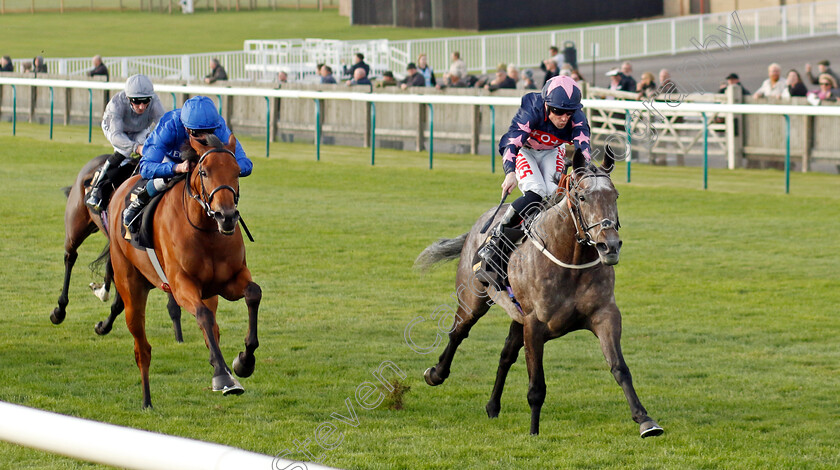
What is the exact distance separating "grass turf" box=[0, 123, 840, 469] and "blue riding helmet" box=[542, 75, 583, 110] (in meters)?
1.75

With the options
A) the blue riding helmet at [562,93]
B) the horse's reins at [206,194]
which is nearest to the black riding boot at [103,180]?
the horse's reins at [206,194]

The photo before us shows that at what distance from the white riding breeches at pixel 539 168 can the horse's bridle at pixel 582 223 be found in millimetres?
661

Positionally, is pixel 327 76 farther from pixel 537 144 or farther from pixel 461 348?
pixel 537 144

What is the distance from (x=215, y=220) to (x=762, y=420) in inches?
127

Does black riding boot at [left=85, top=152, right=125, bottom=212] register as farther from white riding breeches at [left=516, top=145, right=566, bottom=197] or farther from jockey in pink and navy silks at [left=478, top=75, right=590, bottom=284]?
white riding breeches at [left=516, top=145, right=566, bottom=197]

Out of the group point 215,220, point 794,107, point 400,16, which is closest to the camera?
point 215,220

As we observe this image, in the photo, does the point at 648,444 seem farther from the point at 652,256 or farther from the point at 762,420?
the point at 652,256

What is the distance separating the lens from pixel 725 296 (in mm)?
10031

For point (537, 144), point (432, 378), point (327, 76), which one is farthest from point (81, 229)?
point (327, 76)

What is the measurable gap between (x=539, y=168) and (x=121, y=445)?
15.4ft

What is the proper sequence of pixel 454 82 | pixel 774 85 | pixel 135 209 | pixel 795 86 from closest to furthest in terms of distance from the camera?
pixel 135 209 → pixel 795 86 → pixel 774 85 → pixel 454 82

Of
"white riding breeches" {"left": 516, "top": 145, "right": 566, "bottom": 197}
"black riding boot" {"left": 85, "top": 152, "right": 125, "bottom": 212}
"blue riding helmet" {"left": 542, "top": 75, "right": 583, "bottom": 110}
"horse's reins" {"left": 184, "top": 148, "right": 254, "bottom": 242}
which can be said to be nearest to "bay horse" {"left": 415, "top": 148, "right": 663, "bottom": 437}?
"white riding breeches" {"left": 516, "top": 145, "right": 566, "bottom": 197}

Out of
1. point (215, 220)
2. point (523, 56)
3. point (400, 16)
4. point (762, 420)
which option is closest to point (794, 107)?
point (762, 420)

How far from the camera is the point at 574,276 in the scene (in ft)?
19.0
